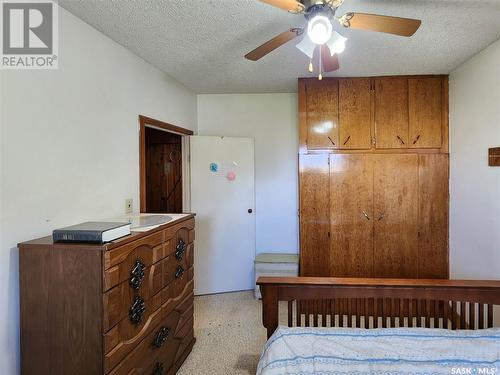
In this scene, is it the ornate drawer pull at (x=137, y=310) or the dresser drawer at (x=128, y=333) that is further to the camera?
the ornate drawer pull at (x=137, y=310)

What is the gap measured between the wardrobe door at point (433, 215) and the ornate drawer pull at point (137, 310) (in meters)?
2.87

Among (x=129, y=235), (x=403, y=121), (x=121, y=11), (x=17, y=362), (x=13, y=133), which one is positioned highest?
(x=121, y=11)

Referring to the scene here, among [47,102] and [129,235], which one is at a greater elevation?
[47,102]

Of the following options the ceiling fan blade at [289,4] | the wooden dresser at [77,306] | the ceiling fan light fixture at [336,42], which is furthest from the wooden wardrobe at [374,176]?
the wooden dresser at [77,306]

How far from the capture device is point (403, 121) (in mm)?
3246

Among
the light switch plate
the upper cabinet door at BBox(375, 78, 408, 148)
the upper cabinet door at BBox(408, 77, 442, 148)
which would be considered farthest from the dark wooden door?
the upper cabinet door at BBox(408, 77, 442, 148)

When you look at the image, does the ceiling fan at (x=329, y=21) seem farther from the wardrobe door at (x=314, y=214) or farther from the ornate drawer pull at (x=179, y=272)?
the wardrobe door at (x=314, y=214)

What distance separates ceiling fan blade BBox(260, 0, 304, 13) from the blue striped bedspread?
158 centimetres

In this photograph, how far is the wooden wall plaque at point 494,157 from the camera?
2379 mm

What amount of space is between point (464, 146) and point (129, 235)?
3012 millimetres

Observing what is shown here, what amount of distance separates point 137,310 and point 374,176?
265 cm

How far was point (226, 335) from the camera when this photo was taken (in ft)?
8.91

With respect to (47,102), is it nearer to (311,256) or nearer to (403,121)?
(311,256)

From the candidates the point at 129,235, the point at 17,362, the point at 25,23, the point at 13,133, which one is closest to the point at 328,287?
the point at 129,235
